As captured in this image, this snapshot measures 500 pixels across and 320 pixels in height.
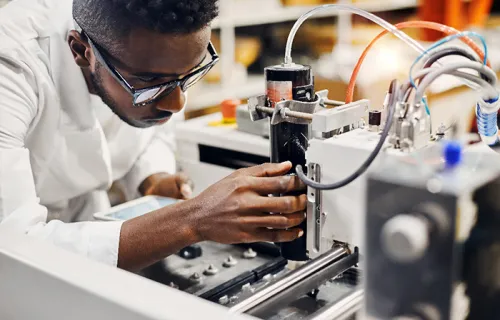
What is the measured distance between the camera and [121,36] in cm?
107

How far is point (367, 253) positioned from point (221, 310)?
16cm

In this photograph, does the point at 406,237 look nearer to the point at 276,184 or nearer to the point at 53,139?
the point at 276,184

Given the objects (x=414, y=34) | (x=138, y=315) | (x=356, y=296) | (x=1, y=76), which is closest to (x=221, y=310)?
(x=138, y=315)

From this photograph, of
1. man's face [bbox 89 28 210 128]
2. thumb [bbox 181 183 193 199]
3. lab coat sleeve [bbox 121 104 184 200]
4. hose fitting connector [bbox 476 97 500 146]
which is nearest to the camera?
hose fitting connector [bbox 476 97 500 146]

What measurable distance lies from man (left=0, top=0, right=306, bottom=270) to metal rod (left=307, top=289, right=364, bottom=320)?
0.12 metres

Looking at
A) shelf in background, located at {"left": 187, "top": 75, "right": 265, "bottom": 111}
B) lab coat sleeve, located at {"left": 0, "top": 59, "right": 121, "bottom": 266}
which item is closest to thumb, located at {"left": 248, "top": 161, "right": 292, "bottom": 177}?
lab coat sleeve, located at {"left": 0, "top": 59, "right": 121, "bottom": 266}

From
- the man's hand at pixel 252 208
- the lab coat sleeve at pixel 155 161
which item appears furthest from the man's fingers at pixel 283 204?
the lab coat sleeve at pixel 155 161

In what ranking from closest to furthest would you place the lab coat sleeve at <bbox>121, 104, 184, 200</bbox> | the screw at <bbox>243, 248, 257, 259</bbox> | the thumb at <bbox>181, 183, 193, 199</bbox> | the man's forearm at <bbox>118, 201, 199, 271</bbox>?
the man's forearm at <bbox>118, 201, 199, 271</bbox> < the screw at <bbox>243, 248, 257, 259</bbox> < the thumb at <bbox>181, 183, 193, 199</bbox> < the lab coat sleeve at <bbox>121, 104, 184, 200</bbox>

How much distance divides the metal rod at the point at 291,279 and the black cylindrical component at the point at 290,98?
1.8 inches

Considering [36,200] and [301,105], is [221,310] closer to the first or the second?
[301,105]

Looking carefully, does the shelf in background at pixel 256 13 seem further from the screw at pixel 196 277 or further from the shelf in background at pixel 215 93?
the screw at pixel 196 277

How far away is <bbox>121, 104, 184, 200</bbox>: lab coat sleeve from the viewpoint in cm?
154

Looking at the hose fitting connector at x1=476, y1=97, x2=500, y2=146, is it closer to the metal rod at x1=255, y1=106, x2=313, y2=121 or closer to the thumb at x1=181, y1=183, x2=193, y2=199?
the metal rod at x1=255, y1=106, x2=313, y2=121

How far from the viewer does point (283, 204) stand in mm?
858
